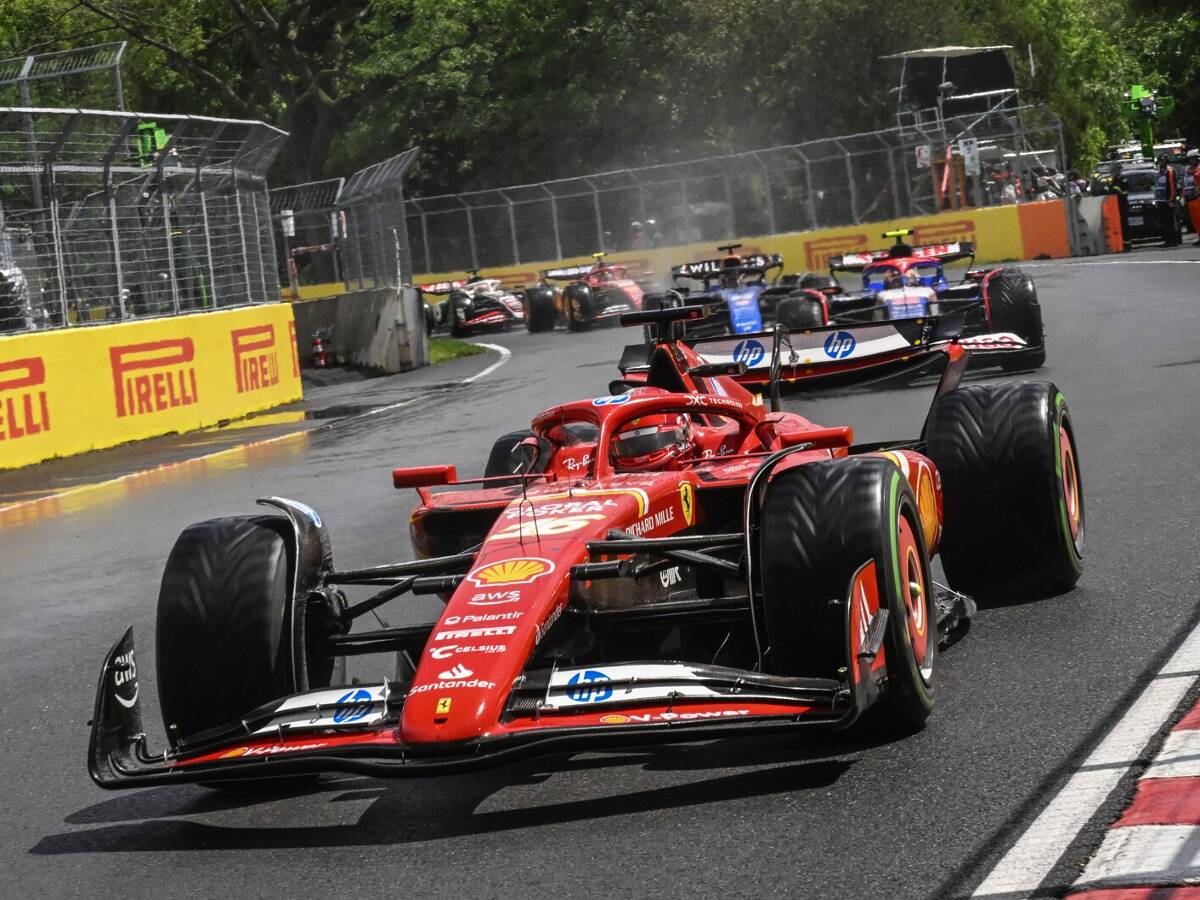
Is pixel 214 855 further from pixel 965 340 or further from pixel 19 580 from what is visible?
pixel 965 340

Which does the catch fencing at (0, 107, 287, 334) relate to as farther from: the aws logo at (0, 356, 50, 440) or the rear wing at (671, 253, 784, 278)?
the rear wing at (671, 253, 784, 278)

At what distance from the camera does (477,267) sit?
1811 inches

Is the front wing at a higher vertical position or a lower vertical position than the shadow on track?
higher

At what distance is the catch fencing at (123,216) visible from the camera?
17.7 meters

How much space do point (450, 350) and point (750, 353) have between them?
15.6m

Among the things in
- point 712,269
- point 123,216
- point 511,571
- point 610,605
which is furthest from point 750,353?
point 712,269

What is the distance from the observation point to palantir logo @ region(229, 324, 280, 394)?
2062 centimetres

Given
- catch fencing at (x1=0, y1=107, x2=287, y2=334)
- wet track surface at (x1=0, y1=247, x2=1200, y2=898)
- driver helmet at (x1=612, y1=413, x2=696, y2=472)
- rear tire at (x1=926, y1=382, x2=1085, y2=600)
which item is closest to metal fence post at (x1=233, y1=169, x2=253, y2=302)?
catch fencing at (x1=0, y1=107, x2=287, y2=334)

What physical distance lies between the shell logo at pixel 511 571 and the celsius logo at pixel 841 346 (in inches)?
388

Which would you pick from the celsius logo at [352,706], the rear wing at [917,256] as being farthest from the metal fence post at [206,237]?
the celsius logo at [352,706]

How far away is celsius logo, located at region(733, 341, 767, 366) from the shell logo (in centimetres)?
933

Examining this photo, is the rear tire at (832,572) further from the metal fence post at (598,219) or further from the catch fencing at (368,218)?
the metal fence post at (598,219)

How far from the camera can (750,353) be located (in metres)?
14.8

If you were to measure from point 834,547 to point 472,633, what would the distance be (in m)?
1.02
